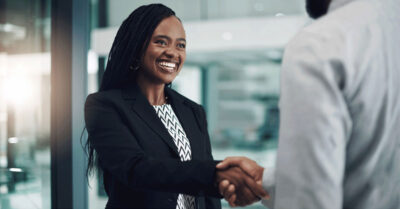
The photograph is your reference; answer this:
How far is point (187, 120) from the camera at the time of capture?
1567 millimetres

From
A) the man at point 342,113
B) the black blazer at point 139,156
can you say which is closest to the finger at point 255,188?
the black blazer at point 139,156

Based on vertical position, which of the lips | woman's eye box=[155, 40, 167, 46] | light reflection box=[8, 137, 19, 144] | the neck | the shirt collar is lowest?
light reflection box=[8, 137, 19, 144]

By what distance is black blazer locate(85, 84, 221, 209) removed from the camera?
4.12 ft

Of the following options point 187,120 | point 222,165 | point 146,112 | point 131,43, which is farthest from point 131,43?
point 222,165

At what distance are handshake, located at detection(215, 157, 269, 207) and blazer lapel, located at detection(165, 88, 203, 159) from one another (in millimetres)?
174

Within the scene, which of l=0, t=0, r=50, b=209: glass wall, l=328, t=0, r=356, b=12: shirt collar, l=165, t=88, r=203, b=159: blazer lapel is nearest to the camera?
l=328, t=0, r=356, b=12: shirt collar

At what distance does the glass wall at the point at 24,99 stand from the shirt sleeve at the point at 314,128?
68.4 inches

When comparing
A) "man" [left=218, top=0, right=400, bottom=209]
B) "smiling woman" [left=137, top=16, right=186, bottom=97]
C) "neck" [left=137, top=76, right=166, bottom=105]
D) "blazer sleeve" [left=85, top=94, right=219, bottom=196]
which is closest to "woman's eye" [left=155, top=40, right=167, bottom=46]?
"smiling woman" [left=137, top=16, right=186, bottom=97]

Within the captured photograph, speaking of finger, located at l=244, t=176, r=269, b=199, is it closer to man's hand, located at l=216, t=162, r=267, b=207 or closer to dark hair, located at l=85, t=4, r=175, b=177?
man's hand, located at l=216, t=162, r=267, b=207

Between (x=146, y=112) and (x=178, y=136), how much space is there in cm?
16

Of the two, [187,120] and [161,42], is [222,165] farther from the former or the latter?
[161,42]

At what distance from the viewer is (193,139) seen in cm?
151

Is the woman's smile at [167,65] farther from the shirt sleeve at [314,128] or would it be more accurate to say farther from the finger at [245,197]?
the shirt sleeve at [314,128]

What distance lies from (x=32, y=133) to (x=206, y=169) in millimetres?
1709
